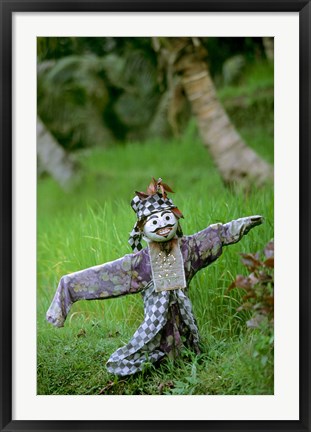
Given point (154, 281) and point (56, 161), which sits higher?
point (56, 161)

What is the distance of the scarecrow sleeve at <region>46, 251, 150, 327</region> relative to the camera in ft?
7.09

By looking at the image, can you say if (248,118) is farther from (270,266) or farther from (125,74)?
(270,266)

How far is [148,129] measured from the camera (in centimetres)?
493

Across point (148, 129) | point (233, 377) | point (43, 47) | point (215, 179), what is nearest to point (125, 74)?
point (148, 129)

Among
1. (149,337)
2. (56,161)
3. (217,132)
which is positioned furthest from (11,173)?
(56,161)

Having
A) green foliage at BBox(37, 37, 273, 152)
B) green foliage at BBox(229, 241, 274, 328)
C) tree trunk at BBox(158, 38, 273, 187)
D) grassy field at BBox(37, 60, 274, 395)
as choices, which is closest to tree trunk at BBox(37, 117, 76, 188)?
green foliage at BBox(37, 37, 273, 152)

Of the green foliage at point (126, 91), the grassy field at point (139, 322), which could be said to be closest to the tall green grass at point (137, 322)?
the grassy field at point (139, 322)

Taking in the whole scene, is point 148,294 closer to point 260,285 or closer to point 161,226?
point 161,226

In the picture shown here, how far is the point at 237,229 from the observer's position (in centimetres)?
219

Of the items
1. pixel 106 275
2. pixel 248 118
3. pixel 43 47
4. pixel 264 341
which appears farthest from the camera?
pixel 248 118

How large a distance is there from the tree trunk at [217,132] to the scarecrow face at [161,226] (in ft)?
3.95

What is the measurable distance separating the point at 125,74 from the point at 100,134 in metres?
0.54

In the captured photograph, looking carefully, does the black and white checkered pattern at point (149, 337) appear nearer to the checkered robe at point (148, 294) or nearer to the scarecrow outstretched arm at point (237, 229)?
the checkered robe at point (148, 294)

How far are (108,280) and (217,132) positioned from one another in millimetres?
1406
